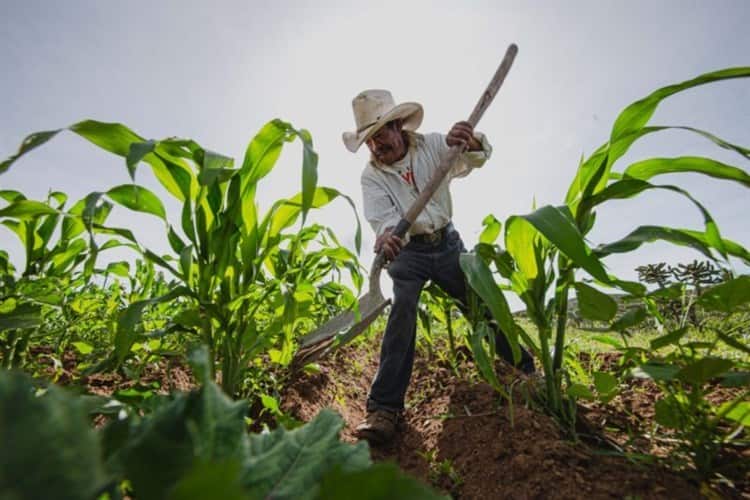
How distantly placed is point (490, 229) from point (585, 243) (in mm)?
783

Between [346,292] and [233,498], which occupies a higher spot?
[346,292]

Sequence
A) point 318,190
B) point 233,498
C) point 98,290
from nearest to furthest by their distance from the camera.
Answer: point 233,498 < point 318,190 < point 98,290

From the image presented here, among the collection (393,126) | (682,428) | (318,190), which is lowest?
(682,428)

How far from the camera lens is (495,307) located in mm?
901

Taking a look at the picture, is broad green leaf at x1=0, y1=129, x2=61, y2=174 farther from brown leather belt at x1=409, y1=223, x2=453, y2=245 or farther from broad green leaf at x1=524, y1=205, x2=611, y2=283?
brown leather belt at x1=409, y1=223, x2=453, y2=245

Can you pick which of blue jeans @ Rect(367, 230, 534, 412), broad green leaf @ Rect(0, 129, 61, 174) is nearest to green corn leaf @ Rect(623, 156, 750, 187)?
blue jeans @ Rect(367, 230, 534, 412)

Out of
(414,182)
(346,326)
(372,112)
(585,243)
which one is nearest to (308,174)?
(585,243)

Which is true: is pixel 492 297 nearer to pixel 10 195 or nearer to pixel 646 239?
pixel 646 239

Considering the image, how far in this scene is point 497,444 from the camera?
0.99 metres

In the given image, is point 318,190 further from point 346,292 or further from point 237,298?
point 346,292

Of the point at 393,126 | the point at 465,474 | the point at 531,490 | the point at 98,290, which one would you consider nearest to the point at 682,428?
the point at 531,490

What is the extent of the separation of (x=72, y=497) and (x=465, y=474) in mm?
966

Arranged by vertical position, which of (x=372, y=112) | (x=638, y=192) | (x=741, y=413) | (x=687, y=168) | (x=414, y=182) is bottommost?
(x=741, y=413)

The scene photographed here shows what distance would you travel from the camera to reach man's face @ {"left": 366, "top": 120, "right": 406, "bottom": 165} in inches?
78.8
